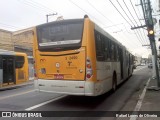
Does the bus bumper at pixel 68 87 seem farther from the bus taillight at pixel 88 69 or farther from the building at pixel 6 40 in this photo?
the building at pixel 6 40

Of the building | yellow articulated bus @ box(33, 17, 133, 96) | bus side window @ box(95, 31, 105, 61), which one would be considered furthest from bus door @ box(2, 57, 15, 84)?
the building

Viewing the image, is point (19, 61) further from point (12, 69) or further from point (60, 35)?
→ point (60, 35)

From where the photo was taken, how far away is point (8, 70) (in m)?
18.3

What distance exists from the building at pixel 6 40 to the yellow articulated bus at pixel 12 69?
10545mm

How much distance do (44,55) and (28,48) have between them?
27227 mm

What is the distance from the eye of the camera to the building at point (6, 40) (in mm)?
30270

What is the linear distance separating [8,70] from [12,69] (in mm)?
581

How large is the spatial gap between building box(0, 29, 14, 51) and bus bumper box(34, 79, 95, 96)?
70.5 feet

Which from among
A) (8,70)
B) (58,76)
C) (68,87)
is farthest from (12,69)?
(68,87)

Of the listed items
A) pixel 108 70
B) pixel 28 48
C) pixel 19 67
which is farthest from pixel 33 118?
pixel 28 48

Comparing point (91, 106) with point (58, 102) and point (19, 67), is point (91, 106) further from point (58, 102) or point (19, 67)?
point (19, 67)

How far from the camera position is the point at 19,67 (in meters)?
19.9

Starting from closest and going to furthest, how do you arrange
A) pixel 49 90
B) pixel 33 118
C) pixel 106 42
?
pixel 33 118
pixel 49 90
pixel 106 42

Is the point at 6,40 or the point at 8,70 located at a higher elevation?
the point at 6,40
